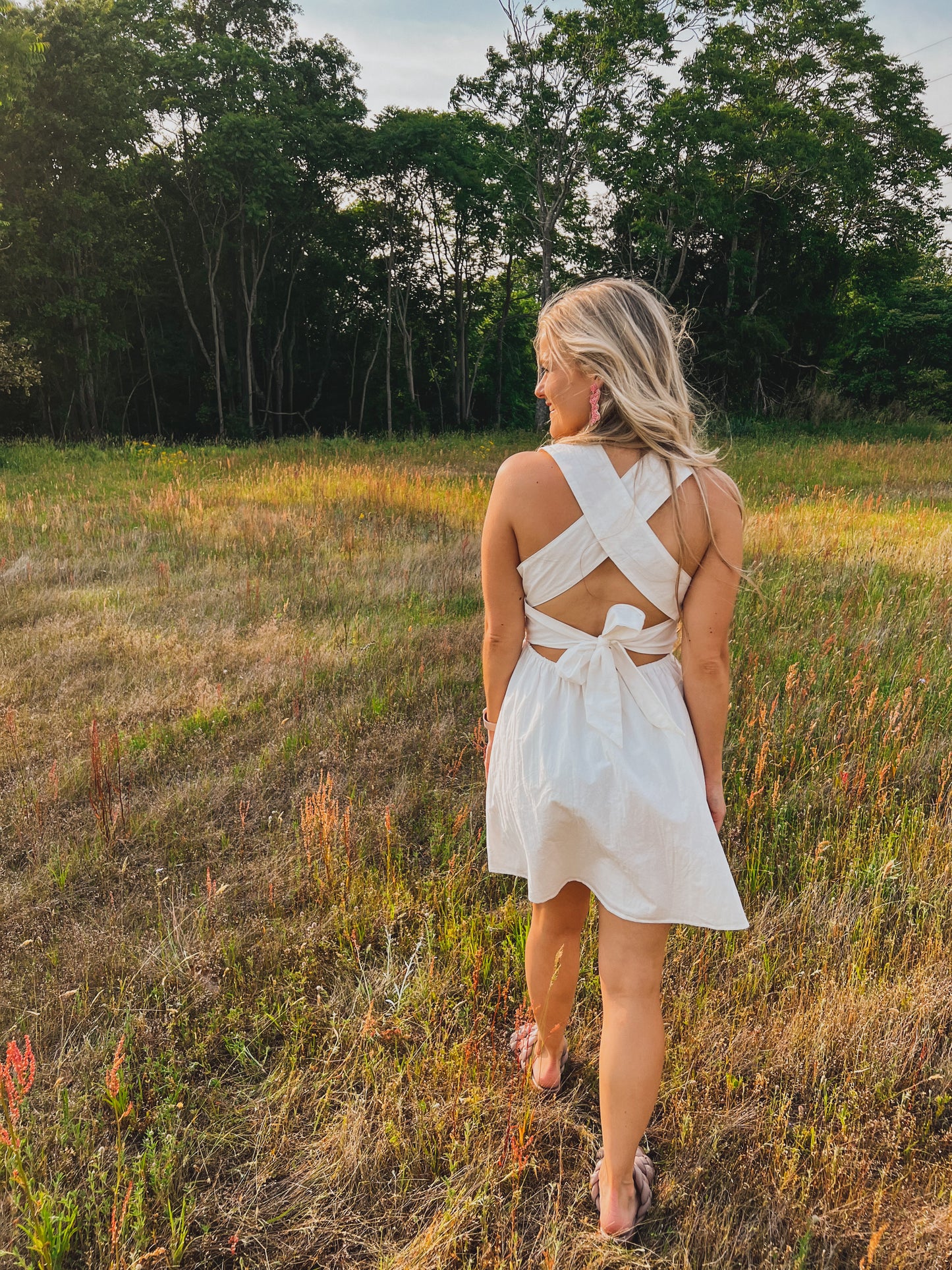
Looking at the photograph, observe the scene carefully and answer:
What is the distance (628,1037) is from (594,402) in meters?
1.44

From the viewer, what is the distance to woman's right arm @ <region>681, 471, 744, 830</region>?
5.33ft

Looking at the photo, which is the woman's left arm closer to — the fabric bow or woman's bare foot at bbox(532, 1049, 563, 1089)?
the fabric bow

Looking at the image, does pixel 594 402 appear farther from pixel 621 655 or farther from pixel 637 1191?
pixel 637 1191

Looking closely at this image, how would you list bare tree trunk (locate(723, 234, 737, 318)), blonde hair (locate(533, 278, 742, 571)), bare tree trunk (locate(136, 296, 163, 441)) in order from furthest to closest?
bare tree trunk (locate(136, 296, 163, 441))
bare tree trunk (locate(723, 234, 737, 318))
blonde hair (locate(533, 278, 742, 571))

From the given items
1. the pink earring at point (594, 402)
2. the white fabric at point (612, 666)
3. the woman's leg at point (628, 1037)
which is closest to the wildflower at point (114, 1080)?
the woman's leg at point (628, 1037)

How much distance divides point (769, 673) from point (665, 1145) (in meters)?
3.19

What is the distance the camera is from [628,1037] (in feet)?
5.52

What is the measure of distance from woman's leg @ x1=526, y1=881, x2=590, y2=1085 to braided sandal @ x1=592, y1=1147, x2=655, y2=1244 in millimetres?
271

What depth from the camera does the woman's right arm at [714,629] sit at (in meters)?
1.62

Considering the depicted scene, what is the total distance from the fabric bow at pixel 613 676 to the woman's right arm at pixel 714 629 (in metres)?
0.12

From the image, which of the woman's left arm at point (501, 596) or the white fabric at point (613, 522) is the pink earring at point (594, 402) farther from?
the woman's left arm at point (501, 596)

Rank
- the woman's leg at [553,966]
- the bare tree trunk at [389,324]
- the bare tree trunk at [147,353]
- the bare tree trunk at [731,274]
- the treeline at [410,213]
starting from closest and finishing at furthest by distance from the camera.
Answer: the woman's leg at [553,966], the treeline at [410,213], the bare tree trunk at [389,324], the bare tree trunk at [731,274], the bare tree trunk at [147,353]

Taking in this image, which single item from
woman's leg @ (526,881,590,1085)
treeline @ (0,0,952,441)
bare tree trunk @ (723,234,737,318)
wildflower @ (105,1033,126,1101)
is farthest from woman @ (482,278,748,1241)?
bare tree trunk @ (723,234,737,318)

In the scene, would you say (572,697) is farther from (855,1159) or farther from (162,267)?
(162,267)
